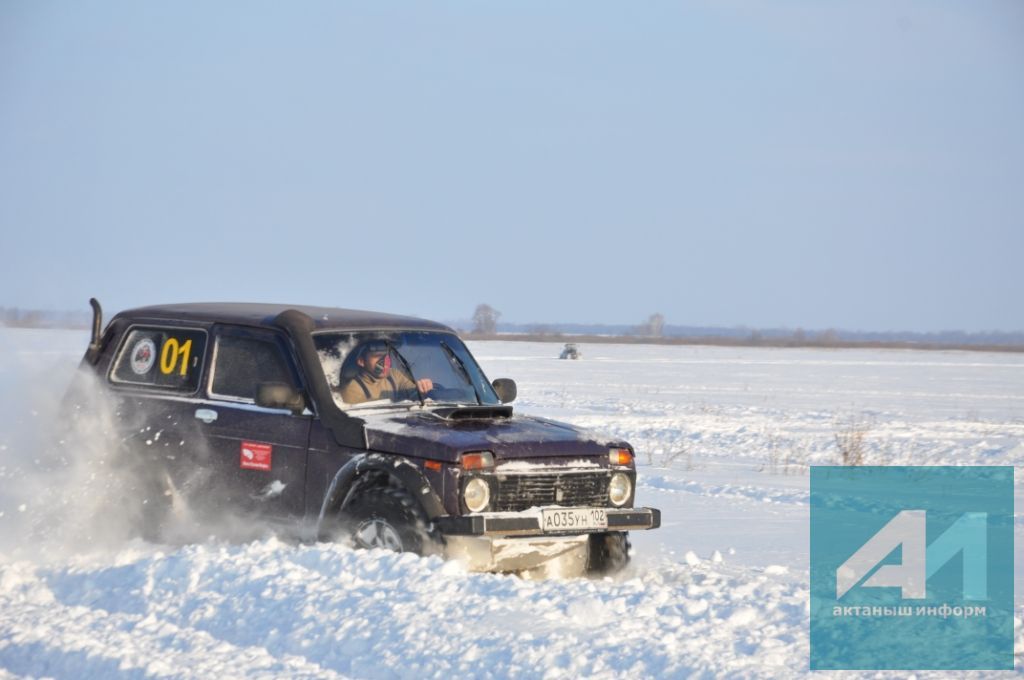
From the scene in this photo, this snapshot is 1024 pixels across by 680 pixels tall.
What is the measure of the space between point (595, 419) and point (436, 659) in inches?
692

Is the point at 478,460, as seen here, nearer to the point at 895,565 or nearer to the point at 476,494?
the point at 476,494

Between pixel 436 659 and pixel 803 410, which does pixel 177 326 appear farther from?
pixel 803 410

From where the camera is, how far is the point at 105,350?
8695 millimetres

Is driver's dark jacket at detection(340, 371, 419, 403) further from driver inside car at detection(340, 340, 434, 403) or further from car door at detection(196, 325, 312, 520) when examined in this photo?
car door at detection(196, 325, 312, 520)

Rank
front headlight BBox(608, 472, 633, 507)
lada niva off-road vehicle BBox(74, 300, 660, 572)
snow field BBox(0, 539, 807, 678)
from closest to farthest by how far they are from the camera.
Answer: snow field BBox(0, 539, 807, 678)
lada niva off-road vehicle BBox(74, 300, 660, 572)
front headlight BBox(608, 472, 633, 507)

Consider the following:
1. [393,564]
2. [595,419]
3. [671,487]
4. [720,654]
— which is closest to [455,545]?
[393,564]

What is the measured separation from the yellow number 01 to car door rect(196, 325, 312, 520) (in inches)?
10.5

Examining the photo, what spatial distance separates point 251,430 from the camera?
779 centimetres

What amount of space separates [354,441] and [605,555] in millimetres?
A: 1726

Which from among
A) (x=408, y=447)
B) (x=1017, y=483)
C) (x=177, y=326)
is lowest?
(x=1017, y=483)

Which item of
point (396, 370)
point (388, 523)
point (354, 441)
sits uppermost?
point (396, 370)

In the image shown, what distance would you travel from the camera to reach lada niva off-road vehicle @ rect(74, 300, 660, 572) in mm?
6969

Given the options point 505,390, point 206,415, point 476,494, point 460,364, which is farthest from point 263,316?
point 476,494

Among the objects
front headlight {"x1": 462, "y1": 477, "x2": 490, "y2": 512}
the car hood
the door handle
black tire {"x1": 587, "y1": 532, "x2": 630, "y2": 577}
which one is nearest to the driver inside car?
the car hood
